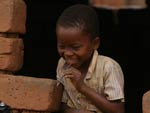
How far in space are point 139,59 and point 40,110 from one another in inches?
143

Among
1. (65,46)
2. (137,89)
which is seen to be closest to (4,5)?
(65,46)

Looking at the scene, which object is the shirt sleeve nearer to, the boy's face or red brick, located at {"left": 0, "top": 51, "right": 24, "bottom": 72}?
the boy's face

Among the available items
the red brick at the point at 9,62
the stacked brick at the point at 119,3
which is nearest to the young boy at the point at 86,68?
the red brick at the point at 9,62

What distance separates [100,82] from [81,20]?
49 centimetres

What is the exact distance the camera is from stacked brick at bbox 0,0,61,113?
13.9ft

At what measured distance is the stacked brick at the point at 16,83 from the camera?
4.23 metres

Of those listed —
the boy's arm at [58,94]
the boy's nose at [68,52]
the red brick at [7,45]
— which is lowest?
the boy's arm at [58,94]

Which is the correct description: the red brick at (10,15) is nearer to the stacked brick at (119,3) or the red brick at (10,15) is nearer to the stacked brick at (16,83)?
the stacked brick at (16,83)

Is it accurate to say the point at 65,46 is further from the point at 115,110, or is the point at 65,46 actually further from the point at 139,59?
the point at 139,59

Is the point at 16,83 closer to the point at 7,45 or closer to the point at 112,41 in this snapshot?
the point at 7,45

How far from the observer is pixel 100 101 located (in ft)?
13.1

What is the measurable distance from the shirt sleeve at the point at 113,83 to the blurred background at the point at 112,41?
9.24ft

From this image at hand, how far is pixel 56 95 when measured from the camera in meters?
4.27

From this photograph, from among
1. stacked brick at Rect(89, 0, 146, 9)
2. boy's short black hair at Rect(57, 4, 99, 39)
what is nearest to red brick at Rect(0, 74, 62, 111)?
boy's short black hair at Rect(57, 4, 99, 39)
